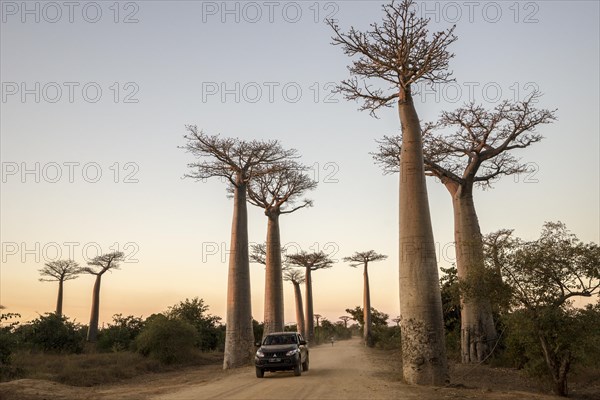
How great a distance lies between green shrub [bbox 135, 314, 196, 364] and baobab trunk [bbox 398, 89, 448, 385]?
14334 millimetres

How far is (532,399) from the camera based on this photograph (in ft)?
35.0

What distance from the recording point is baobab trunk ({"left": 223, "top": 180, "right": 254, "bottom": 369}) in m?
19.9

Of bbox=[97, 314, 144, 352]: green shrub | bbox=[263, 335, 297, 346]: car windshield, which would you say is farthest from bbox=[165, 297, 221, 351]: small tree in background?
bbox=[263, 335, 297, 346]: car windshield

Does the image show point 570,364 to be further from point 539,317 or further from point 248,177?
point 248,177

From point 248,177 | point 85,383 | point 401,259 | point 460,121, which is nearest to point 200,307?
point 248,177

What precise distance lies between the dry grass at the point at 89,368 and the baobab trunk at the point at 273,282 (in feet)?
13.4

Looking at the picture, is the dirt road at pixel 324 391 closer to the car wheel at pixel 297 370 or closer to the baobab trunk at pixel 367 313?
the car wheel at pixel 297 370

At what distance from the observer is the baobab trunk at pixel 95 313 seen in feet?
127

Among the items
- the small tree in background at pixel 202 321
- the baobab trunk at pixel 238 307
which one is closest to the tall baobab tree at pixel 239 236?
the baobab trunk at pixel 238 307

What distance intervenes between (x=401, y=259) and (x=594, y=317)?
4224mm

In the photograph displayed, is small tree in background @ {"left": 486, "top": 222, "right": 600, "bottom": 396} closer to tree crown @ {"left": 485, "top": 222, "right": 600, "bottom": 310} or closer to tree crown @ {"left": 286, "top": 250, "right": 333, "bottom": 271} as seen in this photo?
tree crown @ {"left": 485, "top": 222, "right": 600, "bottom": 310}

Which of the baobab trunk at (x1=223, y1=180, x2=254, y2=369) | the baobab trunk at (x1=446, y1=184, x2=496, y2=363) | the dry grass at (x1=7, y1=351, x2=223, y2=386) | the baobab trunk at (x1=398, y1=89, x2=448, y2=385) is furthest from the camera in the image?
the baobab trunk at (x1=223, y1=180, x2=254, y2=369)

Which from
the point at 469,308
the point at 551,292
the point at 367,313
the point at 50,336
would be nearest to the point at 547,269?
the point at 551,292

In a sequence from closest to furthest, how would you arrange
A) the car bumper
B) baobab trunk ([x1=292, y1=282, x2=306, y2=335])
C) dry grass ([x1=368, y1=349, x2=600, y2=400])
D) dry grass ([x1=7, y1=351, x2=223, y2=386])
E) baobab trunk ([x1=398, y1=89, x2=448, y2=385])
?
baobab trunk ([x1=398, y1=89, x2=448, y2=385]) → dry grass ([x1=368, y1=349, x2=600, y2=400]) → the car bumper → dry grass ([x1=7, y1=351, x2=223, y2=386]) → baobab trunk ([x1=292, y1=282, x2=306, y2=335])
